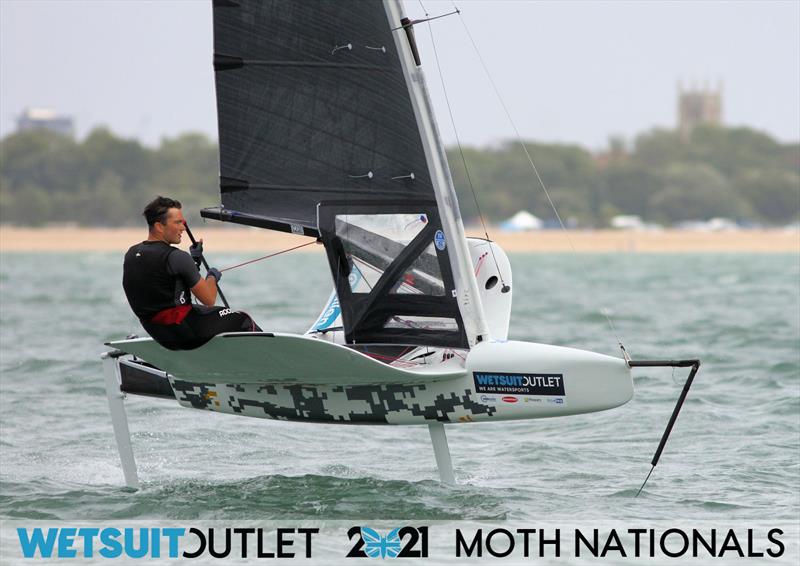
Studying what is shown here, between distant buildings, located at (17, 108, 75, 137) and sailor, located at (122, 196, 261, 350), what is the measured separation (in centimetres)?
13301

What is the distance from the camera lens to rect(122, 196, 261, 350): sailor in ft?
22.6

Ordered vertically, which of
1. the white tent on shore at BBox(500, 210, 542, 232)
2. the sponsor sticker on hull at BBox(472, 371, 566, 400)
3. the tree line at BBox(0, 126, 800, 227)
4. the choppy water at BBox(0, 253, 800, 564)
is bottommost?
the choppy water at BBox(0, 253, 800, 564)

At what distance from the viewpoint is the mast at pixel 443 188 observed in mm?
7223

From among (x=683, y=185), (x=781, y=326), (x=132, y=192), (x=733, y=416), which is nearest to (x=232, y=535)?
(x=733, y=416)

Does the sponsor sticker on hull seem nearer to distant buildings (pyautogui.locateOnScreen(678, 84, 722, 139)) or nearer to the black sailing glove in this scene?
the black sailing glove

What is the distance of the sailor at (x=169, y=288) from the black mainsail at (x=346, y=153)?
69cm

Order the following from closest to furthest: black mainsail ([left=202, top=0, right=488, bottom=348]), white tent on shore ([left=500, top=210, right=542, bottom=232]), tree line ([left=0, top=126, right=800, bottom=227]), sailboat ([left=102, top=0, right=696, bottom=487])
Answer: sailboat ([left=102, top=0, right=696, bottom=487]) < black mainsail ([left=202, top=0, right=488, bottom=348]) < tree line ([left=0, top=126, right=800, bottom=227]) < white tent on shore ([left=500, top=210, right=542, bottom=232])

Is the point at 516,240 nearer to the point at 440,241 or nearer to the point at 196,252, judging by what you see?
the point at 440,241

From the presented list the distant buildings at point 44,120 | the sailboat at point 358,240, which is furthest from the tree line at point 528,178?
the sailboat at point 358,240

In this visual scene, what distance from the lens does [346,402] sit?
7.40 m

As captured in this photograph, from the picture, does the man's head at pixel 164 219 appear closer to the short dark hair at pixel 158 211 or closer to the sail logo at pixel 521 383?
the short dark hair at pixel 158 211

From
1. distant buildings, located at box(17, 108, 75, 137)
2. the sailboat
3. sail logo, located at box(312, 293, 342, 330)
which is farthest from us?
distant buildings, located at box(17, 108, 75, 137)

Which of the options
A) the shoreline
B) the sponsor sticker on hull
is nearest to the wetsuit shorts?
the sponsor sticker on hull

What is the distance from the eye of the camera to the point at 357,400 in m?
7.38
